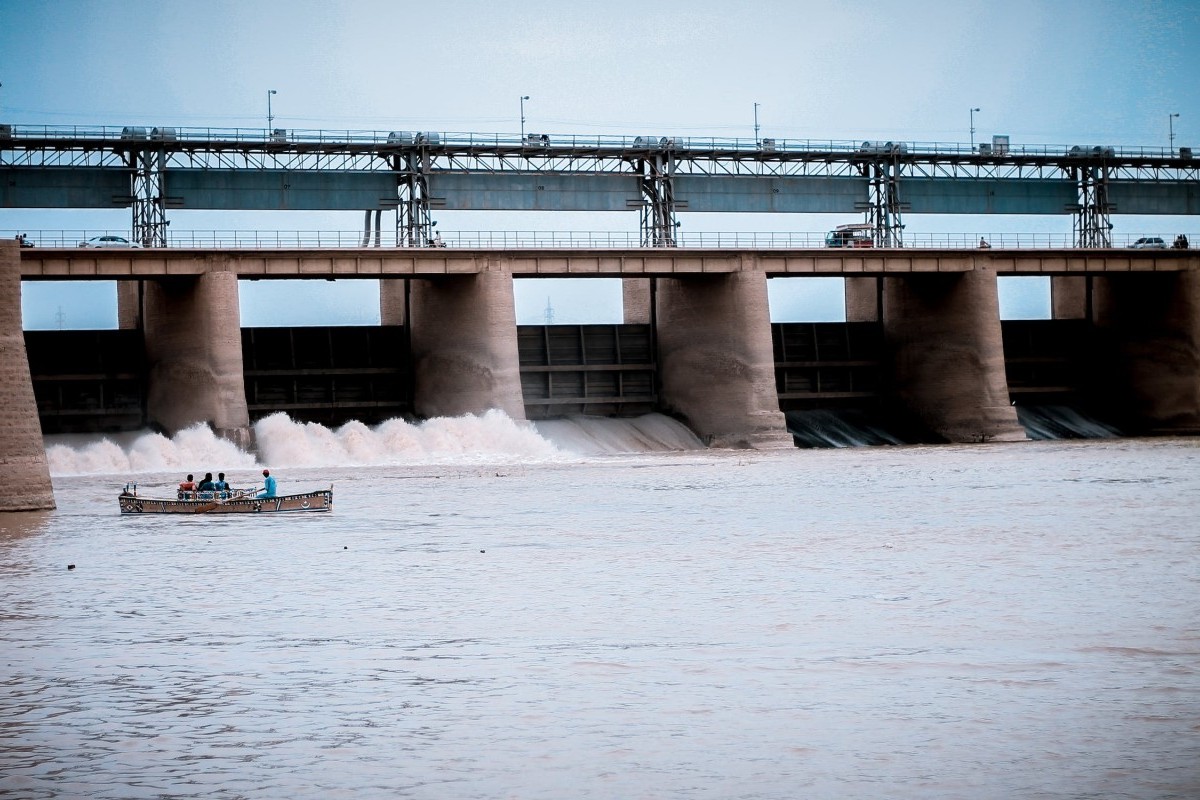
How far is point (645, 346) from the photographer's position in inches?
2717

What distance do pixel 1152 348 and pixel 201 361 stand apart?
44320 millimetres

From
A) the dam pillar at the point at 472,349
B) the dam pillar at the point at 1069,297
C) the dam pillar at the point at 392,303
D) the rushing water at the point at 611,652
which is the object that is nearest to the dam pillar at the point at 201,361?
the dam pillar at the point at 472,349

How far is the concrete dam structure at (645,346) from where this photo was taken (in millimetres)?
57250

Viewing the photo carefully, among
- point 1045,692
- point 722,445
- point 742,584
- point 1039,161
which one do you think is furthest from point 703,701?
point 1039,161

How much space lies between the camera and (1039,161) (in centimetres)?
7800

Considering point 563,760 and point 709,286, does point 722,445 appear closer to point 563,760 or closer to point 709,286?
point 709,286

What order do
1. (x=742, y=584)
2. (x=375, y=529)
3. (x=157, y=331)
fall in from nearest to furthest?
(x=742, y=584), (x=375, y=529), (x=157, y=331)

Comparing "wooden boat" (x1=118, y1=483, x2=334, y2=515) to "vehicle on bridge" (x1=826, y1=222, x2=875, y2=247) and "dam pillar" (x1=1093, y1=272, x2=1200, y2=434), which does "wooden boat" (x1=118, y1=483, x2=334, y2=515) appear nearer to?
"vehicle on bridge" (x1=826, y1=222, x2=875, y2=247)

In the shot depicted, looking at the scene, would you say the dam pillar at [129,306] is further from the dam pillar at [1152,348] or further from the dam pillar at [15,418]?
the dam pillar at [1152,348]

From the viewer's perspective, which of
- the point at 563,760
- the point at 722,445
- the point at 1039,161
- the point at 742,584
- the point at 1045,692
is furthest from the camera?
the point at 1039,161

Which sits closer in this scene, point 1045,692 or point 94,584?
point 1045,692

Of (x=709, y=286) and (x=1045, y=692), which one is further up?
(x=709, y=286)

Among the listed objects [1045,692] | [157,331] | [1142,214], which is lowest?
[1045,692]

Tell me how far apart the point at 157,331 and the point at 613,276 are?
1865cm
